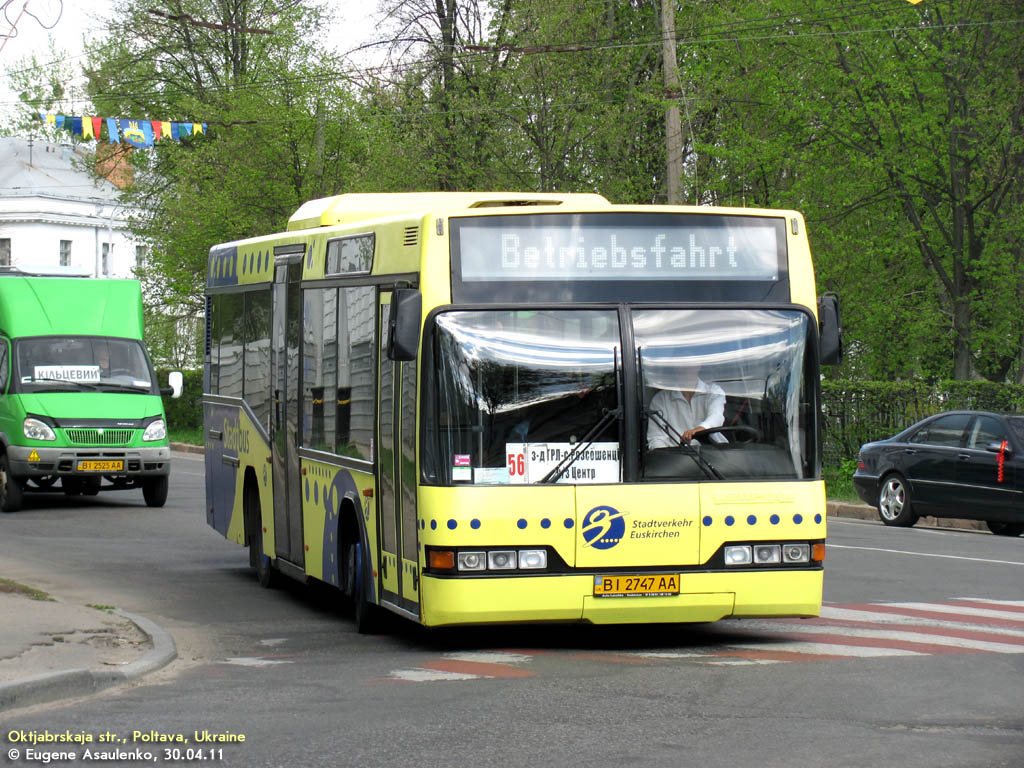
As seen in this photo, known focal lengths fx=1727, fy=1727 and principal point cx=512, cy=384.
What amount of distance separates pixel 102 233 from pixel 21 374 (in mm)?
77347

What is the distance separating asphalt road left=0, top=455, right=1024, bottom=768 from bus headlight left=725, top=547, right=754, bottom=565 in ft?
1.88

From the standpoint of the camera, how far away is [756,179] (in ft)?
110

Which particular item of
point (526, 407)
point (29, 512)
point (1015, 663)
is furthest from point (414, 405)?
point (29, 512)

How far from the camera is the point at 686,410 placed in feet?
34.2

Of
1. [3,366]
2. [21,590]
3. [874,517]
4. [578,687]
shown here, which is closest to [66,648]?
[21,590]

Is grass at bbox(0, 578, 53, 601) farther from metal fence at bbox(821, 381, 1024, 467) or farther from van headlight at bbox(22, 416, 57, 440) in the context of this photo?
metal fence at bbox(821, 381, 1024, 467)

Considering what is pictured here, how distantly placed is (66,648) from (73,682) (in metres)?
1.24

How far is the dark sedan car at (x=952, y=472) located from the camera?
21531 mm

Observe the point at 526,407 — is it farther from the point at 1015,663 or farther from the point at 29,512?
the point at 29,512

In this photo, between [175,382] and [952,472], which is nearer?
[952,472]

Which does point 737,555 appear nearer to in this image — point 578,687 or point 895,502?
point 578,687

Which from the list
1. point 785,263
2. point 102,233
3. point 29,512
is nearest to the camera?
point 785,263

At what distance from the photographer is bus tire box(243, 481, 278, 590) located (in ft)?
48.1

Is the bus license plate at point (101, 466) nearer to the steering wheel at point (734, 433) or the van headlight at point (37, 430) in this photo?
the van headlight at point (37, 430)
